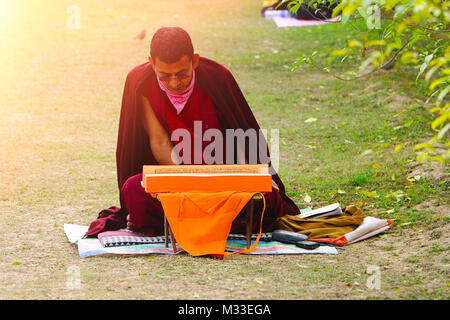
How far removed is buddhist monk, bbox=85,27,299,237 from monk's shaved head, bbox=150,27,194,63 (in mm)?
195

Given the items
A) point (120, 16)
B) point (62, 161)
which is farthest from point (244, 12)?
point (62, 161)

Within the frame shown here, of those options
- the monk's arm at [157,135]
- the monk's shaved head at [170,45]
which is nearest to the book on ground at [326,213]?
the monk's arm at [157,135]

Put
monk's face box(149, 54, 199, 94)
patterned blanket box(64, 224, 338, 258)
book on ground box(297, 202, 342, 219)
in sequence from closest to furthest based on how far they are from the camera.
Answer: patterned blanket box(64, 224, 338, 258)
monk's face box(149, 54, 199, 94)
book on ground box(297, 202, 342, 219)

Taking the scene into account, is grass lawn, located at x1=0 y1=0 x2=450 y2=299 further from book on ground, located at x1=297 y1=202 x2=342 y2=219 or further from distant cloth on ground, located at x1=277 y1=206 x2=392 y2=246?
book on ground, located at x1=297 y1=202 x2=342 y2=219

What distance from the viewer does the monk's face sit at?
4.68m

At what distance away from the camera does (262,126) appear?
904cm

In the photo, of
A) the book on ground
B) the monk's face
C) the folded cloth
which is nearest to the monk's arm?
the monk's face

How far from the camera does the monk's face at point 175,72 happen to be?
184 inches

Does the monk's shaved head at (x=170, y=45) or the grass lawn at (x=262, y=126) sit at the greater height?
the monk's shaved head at (x=170, y=45)

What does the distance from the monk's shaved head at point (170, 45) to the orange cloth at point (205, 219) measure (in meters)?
0.98

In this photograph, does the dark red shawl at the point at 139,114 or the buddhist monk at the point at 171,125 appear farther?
the dark red shawl at the point at 139,114

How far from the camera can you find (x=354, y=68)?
459 inches

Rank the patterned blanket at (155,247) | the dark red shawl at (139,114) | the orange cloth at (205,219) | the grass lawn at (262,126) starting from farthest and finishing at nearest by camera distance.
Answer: the dark red shawl at (139,114)
the patterned blanket at (155,247)
the orange cloth at (205,219)
the grass lawn at (262,126)

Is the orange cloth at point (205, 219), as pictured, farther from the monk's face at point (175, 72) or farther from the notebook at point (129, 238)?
the monk's face at point (175, 72)
